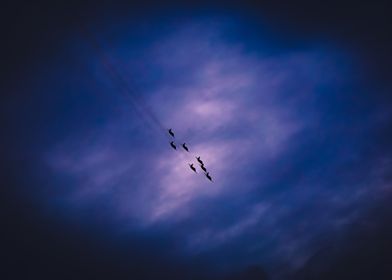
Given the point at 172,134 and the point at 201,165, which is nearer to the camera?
the point at 172,134

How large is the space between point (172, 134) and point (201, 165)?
14.0 metres

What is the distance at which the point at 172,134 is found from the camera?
75375 mm

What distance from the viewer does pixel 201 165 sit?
86062 mm
